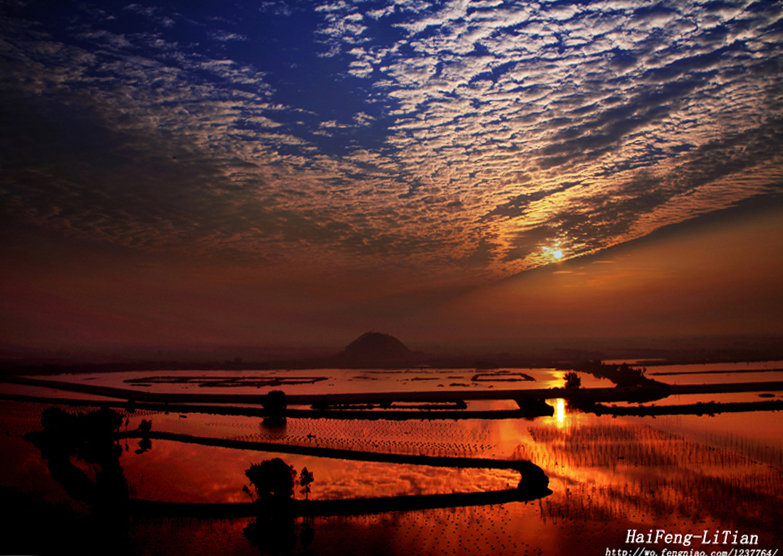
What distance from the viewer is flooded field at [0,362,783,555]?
13.0 m

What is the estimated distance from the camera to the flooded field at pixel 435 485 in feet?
42.7

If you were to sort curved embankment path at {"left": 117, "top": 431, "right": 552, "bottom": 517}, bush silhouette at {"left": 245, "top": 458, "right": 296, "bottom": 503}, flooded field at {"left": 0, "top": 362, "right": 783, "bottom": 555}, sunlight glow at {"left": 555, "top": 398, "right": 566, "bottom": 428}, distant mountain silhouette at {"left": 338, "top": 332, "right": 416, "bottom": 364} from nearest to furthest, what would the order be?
flooded field at {"left": 0, "top": 362, "right": 783, "bottom": 555} → bush silhouette at {"left": 245, "top": 458, "right": 296, "bottom": 503} → curved embankment path at {"left": 117, "top": 431, "right": 552, "bottom": 517} → sunlight glow at {"left": 555, "top": 398, "right": 566, "bottom": 428} → distant mountain silhouette at {"left": 338, "top": 332, "right": 416, "bottom": 364}

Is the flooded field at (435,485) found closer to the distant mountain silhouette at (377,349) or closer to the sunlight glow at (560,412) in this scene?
the sunlight glow at (560,412)

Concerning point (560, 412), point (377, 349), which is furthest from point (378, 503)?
point (377, 349)

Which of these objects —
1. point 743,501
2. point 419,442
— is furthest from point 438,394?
point 743,501

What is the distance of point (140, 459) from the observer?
75.5ft

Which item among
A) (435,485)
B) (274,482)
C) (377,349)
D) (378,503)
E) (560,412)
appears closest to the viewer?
(274,482)

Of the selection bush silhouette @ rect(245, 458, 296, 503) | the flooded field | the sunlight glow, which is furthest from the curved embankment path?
the sunlight glow

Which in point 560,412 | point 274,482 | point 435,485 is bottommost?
point 435,485

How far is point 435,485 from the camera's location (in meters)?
17.6

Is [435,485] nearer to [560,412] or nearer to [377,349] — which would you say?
[560,412]

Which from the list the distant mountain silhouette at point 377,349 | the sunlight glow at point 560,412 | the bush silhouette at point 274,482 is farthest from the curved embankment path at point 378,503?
the distant mountain silhouette at point 377,349

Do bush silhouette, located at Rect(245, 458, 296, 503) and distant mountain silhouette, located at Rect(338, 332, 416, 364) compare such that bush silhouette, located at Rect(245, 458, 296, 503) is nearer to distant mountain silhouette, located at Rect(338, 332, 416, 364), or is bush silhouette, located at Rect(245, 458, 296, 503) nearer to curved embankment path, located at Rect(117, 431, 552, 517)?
curved embankment path, located at Rect(117, 431, 552, 517)

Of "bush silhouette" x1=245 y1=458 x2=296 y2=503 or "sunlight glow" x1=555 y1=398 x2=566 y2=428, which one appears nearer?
"bush silhouette" x1=245 y1=458 x2=296 y2=503
